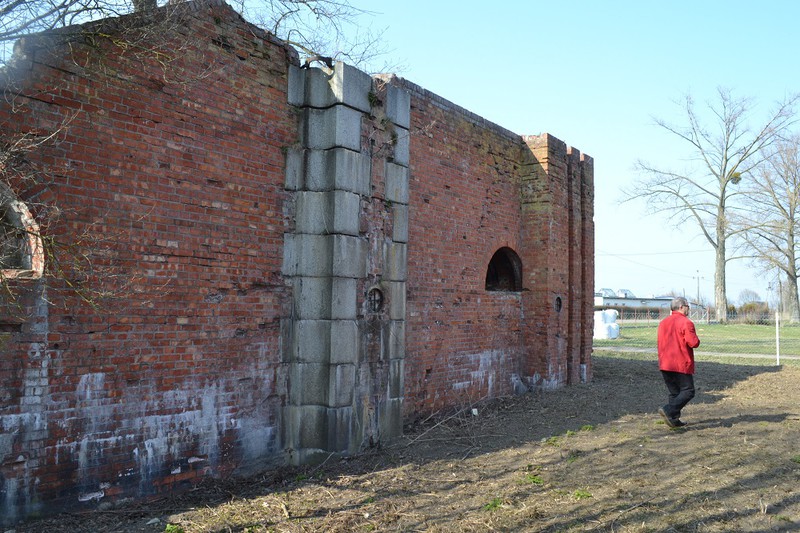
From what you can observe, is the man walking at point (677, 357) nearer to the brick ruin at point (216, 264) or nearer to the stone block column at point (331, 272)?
the brick ruin at point (216, 264)

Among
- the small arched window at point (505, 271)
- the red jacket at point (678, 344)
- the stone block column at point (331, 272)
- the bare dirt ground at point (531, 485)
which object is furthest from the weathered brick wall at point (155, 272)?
the small arched window at point (505, 271)

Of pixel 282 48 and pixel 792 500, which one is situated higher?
pixel 282 48

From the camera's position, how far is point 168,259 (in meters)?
5.32

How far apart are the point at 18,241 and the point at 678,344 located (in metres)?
7.42

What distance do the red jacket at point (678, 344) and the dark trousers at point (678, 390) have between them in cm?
10

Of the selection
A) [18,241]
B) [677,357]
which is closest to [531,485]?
[677,357]

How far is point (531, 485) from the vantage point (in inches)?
217

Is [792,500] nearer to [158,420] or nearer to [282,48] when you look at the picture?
[158,420]

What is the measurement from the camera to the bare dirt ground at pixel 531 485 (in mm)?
4598

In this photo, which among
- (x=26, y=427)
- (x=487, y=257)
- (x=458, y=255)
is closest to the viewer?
(x=26, y=427)

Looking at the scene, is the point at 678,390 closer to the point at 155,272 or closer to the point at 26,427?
the point at 155,272

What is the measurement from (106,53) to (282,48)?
1966mm

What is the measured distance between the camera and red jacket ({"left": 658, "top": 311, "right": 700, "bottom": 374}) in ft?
24.4

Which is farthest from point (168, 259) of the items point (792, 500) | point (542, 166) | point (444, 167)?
point (542, 166)
